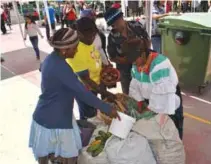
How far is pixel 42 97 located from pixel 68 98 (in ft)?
0.70

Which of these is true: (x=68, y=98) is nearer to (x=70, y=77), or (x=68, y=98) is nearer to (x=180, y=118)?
(x=70, y=77)

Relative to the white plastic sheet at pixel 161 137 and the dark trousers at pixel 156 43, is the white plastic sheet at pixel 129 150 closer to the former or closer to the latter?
the white plastic sheet at pixel 161 137

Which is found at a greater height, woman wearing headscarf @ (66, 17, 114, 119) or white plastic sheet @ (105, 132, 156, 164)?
woman wearing headscarf @ (66, 17, 114, 119)

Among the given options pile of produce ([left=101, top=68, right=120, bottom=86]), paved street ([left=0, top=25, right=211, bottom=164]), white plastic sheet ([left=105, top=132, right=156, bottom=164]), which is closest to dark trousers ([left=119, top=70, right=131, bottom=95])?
pile of produce ([left=101, top=68, right=120, bottom=86])

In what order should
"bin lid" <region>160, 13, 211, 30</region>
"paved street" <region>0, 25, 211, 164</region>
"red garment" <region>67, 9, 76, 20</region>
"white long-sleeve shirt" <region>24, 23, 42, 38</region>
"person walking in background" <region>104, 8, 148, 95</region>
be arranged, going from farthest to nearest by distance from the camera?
"red garment" <region>67, 9, 76, 20</region>, "white long-sleeve shirt" <region>24, 23, 42, 38</region>, "bin lid" <region>160, 13, 211, 30</region>, "paved street" <region>0, 25, 211, 164</region>, "person walking in background" <region>104, 8, 148, 95</region>

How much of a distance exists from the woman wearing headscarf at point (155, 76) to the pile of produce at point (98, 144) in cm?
45

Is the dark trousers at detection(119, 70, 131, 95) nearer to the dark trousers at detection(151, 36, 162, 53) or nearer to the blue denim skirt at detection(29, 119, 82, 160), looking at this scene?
the blue denim skirt at detection(29, 119, 82, 160)

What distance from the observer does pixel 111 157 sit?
2203 millimetres

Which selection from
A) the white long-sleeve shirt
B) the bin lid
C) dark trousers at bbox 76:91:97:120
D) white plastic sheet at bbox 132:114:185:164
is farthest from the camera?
the white long-sleeve shirt

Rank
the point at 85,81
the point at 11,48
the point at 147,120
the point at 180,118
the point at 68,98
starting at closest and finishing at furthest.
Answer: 1. the point at 68,98
2. the point at 147,120
3. the point at 180,118
4. the point at 85,81
5. the point at 11,48

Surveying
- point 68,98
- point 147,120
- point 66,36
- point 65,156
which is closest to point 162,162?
point 147,120

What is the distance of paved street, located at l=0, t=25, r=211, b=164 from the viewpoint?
329cm

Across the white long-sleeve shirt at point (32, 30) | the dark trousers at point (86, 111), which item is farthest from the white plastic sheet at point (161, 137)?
the white long-sleeve shirt at point (32, 30)

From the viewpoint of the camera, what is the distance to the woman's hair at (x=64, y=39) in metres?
2.00
